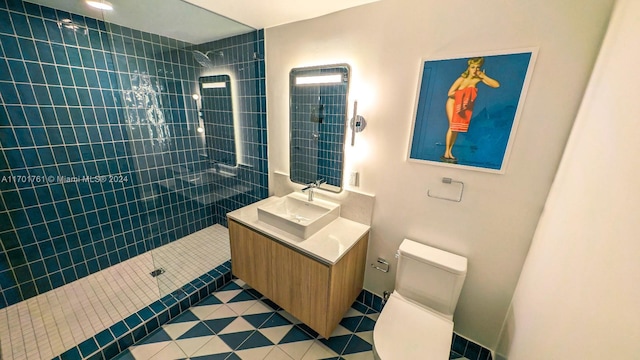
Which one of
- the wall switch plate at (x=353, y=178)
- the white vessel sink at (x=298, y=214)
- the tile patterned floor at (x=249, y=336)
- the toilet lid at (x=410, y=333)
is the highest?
the wall switch plate at (x=353, y=178)

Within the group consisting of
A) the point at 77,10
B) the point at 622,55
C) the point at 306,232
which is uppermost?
the point at 77,10

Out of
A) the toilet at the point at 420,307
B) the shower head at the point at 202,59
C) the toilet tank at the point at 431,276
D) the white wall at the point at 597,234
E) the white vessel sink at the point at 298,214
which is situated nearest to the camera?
the white wall at the point at 597,234

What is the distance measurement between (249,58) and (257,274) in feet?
6.51

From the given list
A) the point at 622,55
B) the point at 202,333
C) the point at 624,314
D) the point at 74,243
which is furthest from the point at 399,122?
the point at 74,243

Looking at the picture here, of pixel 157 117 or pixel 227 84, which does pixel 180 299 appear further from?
pixel 227 84

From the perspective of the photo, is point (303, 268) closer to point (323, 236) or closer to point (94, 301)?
point (323, 236)

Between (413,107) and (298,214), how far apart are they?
1.25 metres

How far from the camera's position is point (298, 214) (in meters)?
2.01

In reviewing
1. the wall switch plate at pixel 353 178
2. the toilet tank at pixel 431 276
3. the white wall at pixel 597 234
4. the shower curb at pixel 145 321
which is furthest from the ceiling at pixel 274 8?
the shower curb at pixel 145 321

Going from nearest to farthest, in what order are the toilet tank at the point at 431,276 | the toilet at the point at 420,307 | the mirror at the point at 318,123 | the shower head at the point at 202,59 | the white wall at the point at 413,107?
the white wall at the point at 413,107 → the toilet at the point at 420,307 → the toilet tank at the point at 431,276 → the mirror at the point at 318,123 → the shower head at the point at 202,59

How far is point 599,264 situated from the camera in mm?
686

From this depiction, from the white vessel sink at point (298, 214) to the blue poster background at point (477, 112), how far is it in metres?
0.80

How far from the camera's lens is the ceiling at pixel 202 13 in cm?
154

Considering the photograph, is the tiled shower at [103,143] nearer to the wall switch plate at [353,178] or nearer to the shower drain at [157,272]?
the shower drain at [157,272]
